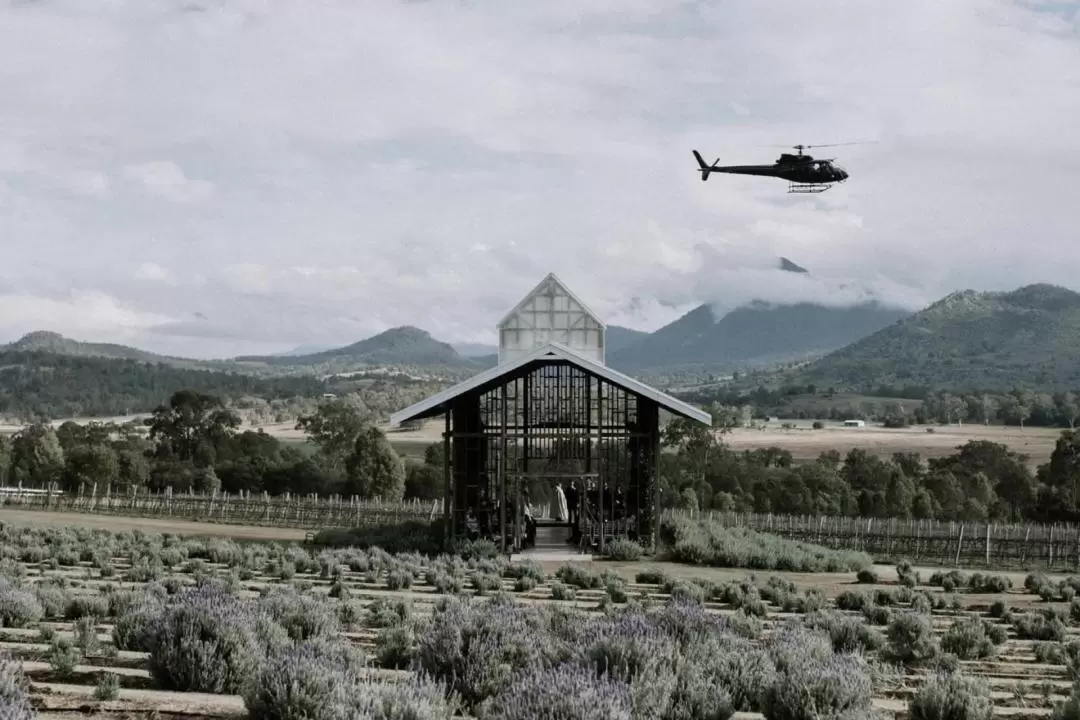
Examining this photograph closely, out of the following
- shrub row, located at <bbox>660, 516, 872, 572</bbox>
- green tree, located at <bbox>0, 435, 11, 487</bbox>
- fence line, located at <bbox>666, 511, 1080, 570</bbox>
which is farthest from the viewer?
green tree, located at <bbox>0, 435, 11, 487</bbox>

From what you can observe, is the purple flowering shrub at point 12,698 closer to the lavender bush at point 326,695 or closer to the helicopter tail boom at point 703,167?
the lavender bush at point 326,695

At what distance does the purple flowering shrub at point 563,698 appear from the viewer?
7246 millimetres

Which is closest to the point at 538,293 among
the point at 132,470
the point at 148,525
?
the point at 148,525

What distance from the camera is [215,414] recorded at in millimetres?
87562

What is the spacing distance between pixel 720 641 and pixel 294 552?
16.5 m

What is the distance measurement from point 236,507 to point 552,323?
77.1 feet

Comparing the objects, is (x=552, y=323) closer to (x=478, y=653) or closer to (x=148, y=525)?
(x=148, y=525)

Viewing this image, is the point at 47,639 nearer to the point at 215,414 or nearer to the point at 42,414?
the point at 215,414

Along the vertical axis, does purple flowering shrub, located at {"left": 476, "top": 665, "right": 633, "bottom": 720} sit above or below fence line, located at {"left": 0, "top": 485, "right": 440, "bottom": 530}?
above

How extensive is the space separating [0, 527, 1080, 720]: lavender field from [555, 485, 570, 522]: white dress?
17.0 metres

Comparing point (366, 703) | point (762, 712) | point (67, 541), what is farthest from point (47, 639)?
point (67, 541)

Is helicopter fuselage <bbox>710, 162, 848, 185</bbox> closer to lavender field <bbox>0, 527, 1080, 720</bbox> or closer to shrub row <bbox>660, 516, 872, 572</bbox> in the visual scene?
shrub row <bbox>660, 516, 872, 572</bbox>

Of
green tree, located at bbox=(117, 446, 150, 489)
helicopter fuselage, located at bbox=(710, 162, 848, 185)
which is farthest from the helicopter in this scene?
green tree, located at bbox=(117, 446, 150, 489)

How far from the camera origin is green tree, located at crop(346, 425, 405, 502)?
62.8 metres
